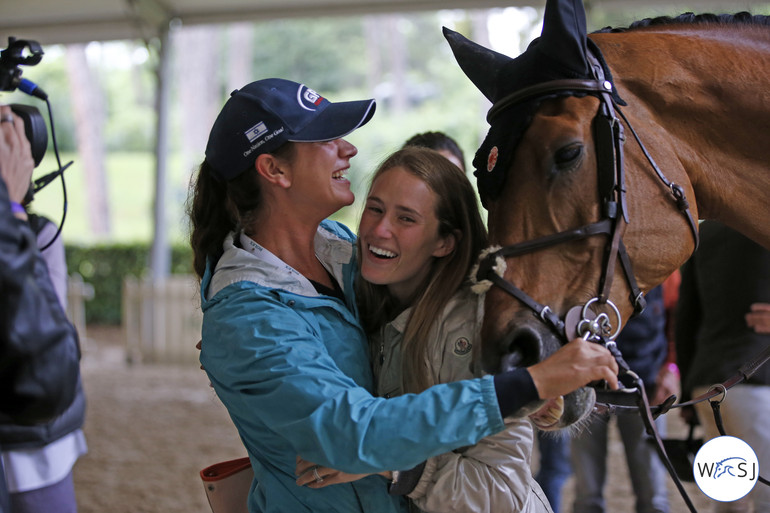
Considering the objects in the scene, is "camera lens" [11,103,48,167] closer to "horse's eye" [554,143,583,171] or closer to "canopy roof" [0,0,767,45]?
"horse's eye" [554,143,583,171]

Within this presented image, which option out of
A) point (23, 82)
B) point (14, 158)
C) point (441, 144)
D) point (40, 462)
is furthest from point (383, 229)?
point (40, 462)

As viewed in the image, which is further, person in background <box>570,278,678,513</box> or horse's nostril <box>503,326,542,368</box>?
person in background <box>570,278,678,513</box>

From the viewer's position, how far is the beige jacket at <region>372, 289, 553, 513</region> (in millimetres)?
1458

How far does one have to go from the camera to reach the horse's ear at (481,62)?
5.82 feet

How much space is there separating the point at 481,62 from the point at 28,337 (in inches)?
49.8

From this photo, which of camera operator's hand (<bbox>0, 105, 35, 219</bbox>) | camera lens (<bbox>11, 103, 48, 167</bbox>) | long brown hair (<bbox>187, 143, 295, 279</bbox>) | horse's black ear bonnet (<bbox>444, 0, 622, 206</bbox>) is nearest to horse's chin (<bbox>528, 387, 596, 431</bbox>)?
horse's black ear bonnet (<bbox>444, 0, 622, 206</bbox>)

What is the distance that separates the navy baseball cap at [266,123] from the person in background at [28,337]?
67cm

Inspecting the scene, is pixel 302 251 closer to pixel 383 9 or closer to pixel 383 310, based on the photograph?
pixel 383 310

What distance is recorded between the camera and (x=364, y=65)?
2436 centimetres

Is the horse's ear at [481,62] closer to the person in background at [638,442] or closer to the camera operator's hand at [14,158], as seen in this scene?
the camera operator's hand at [14,158]

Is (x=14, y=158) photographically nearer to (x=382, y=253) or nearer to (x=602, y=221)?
(x=382, y=253)

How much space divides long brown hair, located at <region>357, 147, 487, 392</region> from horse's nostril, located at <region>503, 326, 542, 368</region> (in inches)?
9.1

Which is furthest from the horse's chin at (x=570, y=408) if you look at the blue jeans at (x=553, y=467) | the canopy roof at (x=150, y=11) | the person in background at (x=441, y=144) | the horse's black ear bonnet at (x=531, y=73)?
the canopy roof at (x=150, y=11)

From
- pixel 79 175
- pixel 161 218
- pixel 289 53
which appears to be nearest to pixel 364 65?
pixel 289 53
